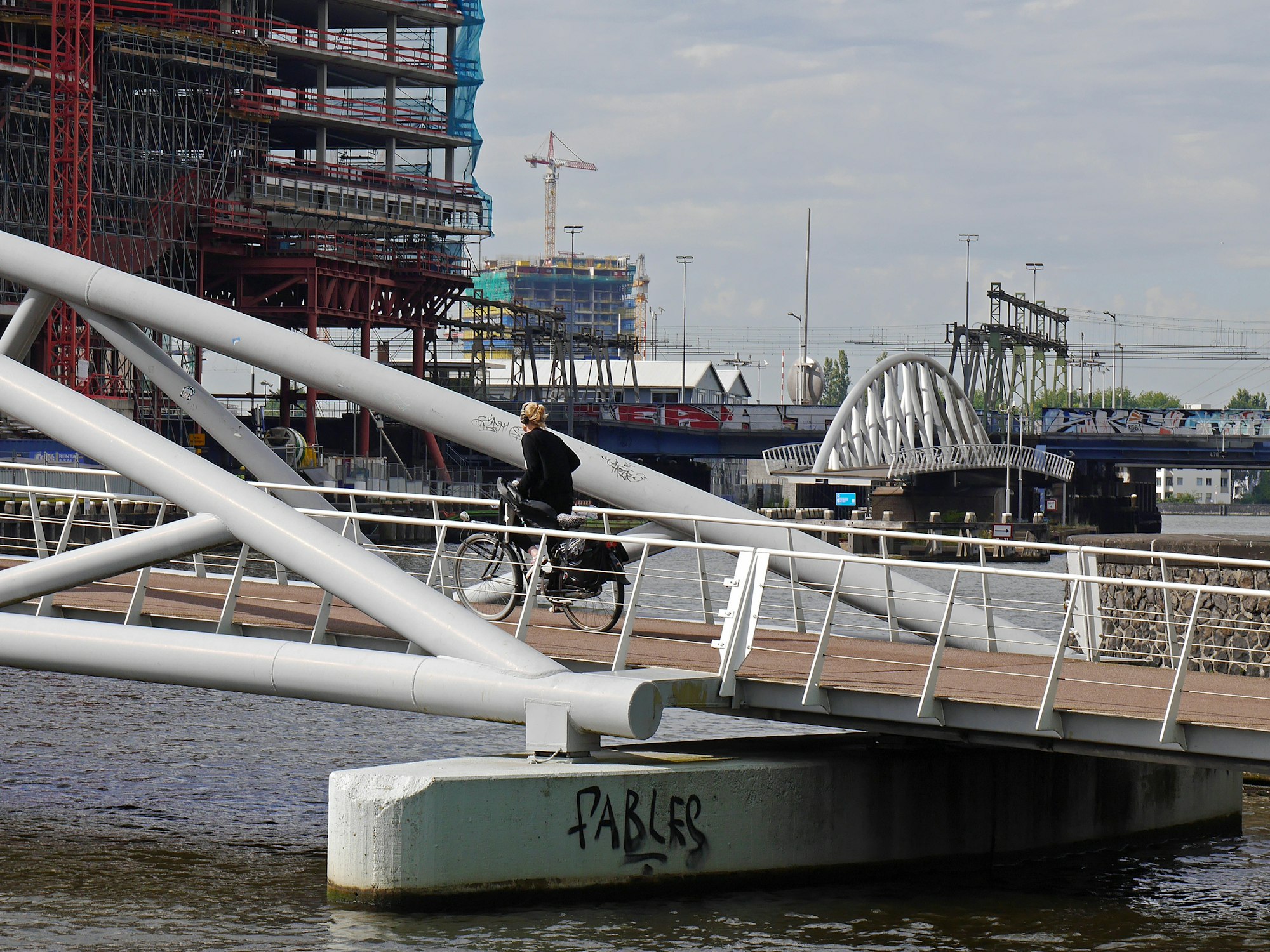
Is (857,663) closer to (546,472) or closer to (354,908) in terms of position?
(546,472)

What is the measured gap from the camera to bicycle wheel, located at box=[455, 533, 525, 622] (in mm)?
16047

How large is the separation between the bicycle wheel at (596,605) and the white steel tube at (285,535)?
6.57 ft

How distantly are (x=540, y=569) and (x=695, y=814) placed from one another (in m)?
3.14

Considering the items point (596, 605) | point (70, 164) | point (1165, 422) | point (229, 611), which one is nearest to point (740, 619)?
point (596, 605)

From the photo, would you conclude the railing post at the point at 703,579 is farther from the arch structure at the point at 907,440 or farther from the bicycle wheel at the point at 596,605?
the arch structure at the point at 907,440

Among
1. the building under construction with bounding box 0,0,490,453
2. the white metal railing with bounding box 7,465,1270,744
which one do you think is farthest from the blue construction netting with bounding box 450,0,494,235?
the white metal railing with bounding box 7,465,1270,744

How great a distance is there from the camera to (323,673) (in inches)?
536

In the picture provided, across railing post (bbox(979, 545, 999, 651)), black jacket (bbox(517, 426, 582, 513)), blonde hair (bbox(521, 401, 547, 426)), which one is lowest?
railing post (bbox(979, 545, 999, 651))

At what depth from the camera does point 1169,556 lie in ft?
44.4

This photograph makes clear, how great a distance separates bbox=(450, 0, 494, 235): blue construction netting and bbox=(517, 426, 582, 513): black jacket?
85.3 m

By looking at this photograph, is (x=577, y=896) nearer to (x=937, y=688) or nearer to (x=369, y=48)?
(x=937, y=688)

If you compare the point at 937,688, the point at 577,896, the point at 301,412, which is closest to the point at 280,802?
the point at 577,896

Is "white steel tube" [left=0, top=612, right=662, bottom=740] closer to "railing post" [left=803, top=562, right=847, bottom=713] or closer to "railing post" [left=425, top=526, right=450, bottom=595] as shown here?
"railing post" [left=803, top=562, right=847, bottom=713]

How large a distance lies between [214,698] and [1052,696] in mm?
17638
